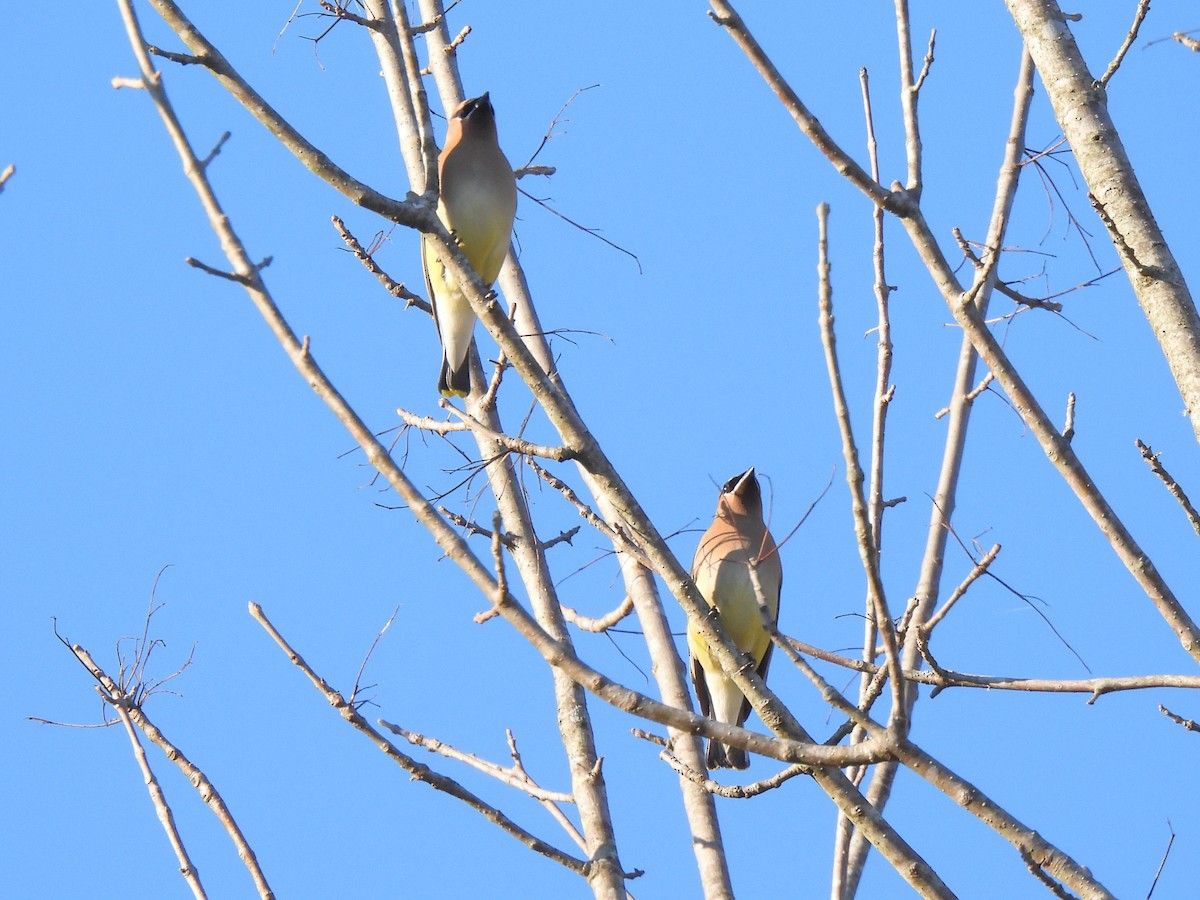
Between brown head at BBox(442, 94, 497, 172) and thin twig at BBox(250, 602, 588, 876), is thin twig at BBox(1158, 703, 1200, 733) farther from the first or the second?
A: brown head at BBox(442, 94, 497, 172)

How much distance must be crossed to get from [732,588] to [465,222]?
5.41 ft

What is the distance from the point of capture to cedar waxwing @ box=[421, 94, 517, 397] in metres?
5.46

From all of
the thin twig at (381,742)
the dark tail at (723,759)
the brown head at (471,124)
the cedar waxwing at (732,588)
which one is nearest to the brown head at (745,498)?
the cedar waxwing at (732,588)

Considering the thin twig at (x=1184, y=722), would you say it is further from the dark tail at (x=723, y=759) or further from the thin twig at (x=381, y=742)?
the dark tail at (x=723, y=759)

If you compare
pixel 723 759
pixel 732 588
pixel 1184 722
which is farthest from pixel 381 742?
pixel 723 759

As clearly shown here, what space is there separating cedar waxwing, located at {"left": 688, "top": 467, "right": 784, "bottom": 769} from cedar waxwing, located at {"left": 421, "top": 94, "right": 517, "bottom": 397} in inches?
42.9

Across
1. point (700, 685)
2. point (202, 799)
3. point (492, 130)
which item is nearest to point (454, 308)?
point (492, 130)

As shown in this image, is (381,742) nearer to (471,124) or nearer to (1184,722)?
(1184,722)

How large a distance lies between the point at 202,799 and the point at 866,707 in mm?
1530

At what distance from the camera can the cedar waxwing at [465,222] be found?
5461mm

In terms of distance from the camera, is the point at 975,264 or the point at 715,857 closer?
Answer: the point at 975,264

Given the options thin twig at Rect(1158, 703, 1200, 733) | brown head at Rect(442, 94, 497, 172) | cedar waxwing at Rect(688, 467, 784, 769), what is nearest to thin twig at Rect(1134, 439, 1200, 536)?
thin twig at Rect(1158, 703, 1200, 733)

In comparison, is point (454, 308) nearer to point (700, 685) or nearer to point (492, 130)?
point (492, 130)

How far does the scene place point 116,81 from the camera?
2.43 metres
